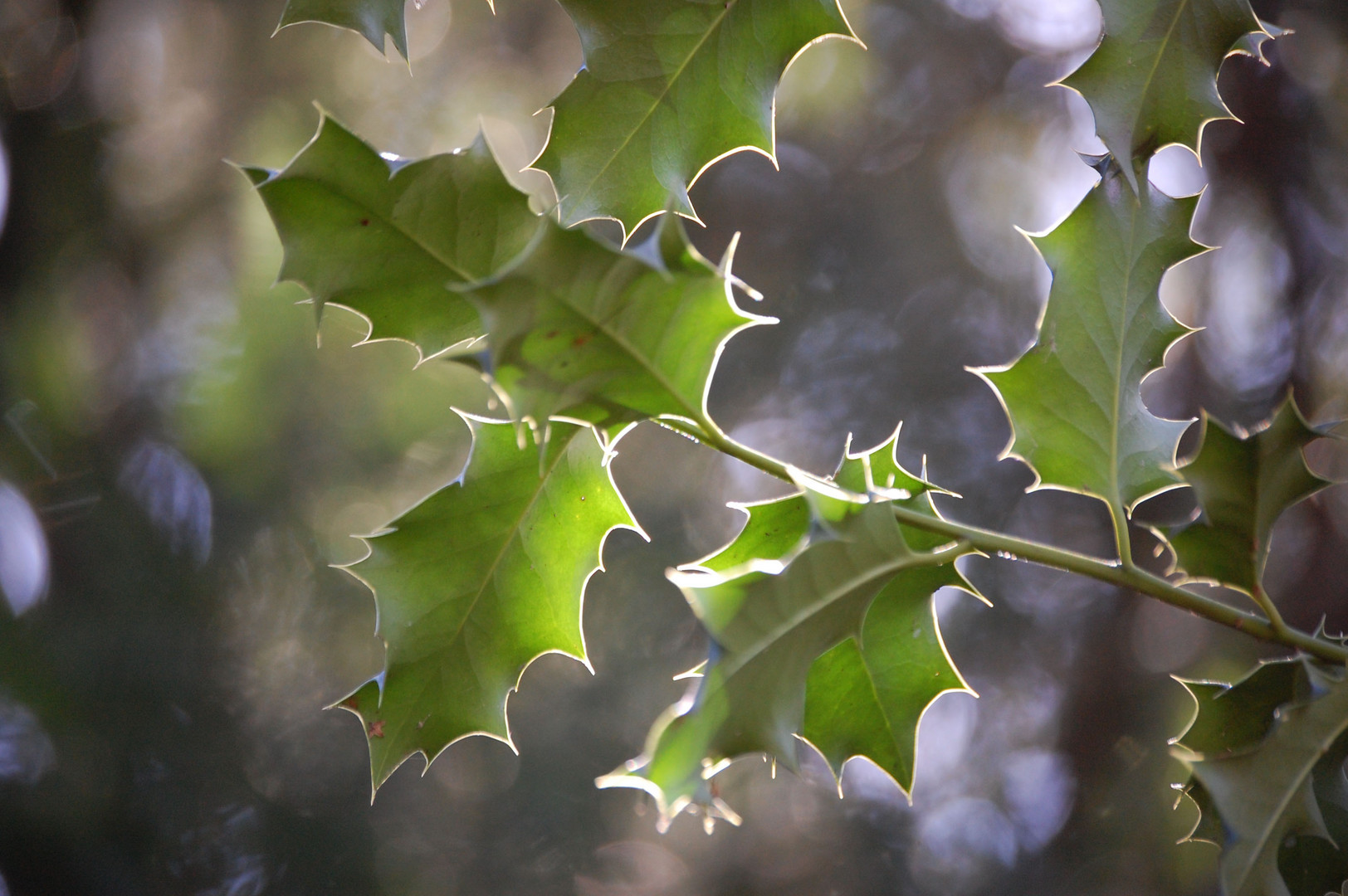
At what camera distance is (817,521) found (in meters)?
0.41

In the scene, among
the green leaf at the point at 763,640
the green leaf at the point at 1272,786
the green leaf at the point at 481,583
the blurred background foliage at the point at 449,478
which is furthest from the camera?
the blurred background foliage at the point at 449,478

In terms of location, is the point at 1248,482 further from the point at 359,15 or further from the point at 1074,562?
the point at 359,15

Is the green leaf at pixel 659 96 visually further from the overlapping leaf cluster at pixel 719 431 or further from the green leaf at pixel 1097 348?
the green leaf at pixel 1097 348

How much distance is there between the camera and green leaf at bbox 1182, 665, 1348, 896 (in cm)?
47

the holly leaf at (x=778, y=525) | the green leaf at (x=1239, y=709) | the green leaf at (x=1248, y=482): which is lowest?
the green leaf at (x=1239, y=709)

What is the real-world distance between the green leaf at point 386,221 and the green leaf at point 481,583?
124 millimetres

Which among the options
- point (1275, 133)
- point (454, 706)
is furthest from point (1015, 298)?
point (454, 706)

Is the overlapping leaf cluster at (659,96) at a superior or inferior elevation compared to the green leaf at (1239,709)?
superior

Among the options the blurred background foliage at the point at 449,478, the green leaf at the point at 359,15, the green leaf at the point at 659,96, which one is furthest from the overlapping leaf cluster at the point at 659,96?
the blurred background foliage at the point at 449,478

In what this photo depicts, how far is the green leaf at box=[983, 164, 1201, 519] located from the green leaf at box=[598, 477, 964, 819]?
208 millimetres

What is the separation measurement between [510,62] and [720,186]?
0.90 m

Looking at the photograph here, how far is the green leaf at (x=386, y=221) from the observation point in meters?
0.45

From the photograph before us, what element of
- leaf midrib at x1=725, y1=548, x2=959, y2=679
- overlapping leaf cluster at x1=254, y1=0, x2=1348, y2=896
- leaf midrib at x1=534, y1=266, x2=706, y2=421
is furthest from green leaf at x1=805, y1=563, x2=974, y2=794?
leaf midrib at x1=534, y1=266, x2=706, y2=421

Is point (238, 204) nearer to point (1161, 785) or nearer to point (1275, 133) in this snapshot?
point (1275, 133)
